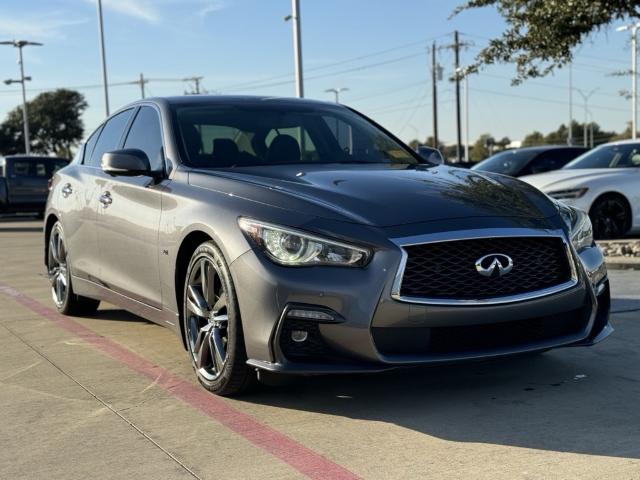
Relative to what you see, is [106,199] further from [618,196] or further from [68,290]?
[618,196]

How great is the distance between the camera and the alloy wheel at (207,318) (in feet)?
14.3

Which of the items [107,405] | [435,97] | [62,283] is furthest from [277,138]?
[435,97]

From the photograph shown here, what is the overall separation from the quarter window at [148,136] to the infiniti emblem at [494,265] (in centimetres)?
214

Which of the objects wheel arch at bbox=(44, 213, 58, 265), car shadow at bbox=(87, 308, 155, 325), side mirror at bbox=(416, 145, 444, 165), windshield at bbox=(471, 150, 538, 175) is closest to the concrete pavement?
car shadow at bbox=(87, 308, 155, 325)

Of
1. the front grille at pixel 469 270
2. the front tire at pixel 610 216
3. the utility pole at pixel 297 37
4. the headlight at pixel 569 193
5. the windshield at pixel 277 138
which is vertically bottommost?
the front tire at pixel 610 216

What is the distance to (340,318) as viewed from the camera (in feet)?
12.6

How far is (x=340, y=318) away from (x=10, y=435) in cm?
161

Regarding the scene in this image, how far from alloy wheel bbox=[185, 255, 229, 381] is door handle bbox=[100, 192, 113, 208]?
138 cm

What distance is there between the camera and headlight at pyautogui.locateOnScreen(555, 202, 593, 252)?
14.5ft

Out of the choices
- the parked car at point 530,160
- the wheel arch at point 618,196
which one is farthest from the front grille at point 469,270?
the parked car at point 530,160

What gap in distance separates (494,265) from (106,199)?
2.90 meters

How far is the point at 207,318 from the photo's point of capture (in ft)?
14.8

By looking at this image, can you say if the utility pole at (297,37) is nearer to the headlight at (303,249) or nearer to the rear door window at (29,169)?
the rear door window at (29,169)

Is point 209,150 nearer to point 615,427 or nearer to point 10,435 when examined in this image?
point 10,435
